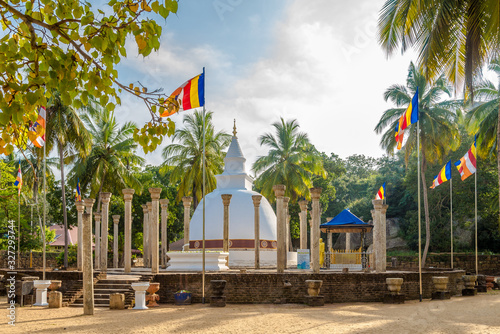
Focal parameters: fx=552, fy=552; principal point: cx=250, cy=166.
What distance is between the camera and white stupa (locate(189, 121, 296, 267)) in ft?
88.4

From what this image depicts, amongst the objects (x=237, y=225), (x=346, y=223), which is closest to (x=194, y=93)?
(x=346, y=223)

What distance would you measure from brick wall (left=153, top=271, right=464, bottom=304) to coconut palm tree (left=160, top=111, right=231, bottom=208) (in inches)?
686

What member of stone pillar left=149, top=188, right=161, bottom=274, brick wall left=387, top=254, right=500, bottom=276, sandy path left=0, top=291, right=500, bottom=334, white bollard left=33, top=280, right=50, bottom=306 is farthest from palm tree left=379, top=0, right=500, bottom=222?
brick wall left=387, top=254, right=500, bottom=276

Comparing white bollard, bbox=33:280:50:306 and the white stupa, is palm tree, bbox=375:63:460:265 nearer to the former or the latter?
the white stupa

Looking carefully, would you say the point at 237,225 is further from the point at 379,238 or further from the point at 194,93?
the point at 194,93

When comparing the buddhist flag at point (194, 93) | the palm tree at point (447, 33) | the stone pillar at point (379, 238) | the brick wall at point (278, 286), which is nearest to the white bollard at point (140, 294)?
the brick wall at point (278, 286)

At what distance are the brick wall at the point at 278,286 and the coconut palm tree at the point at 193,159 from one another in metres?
17.4

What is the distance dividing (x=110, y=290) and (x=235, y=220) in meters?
11.2

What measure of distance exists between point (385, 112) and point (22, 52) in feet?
102

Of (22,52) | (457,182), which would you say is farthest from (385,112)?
(22,52)

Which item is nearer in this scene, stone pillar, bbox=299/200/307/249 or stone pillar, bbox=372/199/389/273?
stone pillar, bbox=372/199/389/273

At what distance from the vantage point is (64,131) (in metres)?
29.7

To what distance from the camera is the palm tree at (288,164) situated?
35219mm

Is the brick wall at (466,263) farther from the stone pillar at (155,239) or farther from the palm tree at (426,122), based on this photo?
the stone pillar at (155,239)
